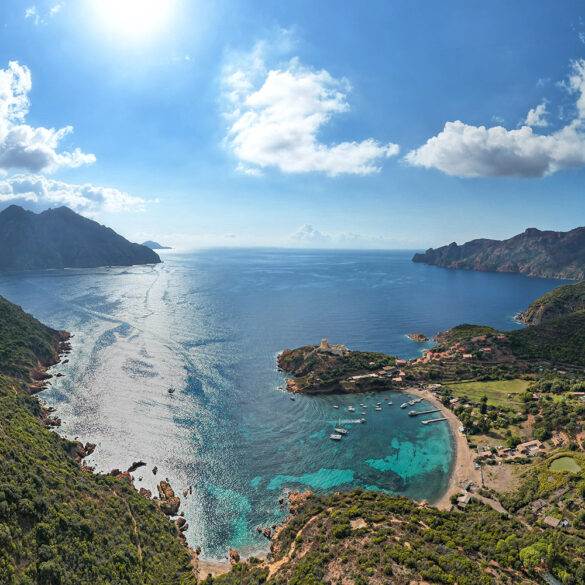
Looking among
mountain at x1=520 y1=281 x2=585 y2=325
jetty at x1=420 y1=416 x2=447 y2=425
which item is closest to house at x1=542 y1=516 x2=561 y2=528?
jetty at x1=420 y1=416 x2=447 y2=425

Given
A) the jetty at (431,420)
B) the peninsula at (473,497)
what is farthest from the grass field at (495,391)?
the jetty at (431,420)

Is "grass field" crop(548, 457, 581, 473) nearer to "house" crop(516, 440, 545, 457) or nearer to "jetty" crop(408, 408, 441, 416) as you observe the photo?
"house" crop(516, 440, 545, 457)

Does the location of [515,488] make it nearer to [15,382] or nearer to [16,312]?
[15,382]

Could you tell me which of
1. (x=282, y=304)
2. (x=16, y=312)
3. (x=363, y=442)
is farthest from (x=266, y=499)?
(x=282, y=304)

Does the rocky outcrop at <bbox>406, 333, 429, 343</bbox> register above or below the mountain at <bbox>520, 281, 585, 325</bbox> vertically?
below

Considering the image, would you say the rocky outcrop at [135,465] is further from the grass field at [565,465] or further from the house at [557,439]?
the house at [557,439]

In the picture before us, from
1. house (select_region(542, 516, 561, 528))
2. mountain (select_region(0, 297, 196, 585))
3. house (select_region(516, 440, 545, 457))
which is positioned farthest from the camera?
house (select_region(516, 440, 545, 457))
